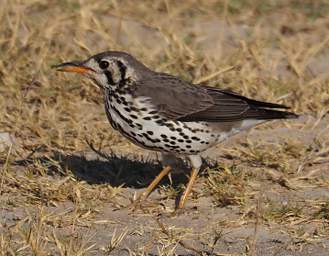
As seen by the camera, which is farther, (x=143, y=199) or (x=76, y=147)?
(x=76, y=147)

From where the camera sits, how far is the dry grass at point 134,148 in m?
6.45

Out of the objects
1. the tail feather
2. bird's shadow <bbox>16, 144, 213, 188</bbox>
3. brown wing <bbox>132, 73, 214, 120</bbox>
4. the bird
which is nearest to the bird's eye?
the bird

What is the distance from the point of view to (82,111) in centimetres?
889

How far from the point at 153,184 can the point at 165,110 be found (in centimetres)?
61

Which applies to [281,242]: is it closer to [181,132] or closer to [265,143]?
[181,132]

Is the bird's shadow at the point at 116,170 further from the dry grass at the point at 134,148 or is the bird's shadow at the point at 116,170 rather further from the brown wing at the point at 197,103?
the brown wing at the point at 197,103

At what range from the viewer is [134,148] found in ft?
27.0

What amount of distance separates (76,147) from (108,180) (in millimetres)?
647

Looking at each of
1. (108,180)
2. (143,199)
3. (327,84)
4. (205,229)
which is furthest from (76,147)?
(327,84)

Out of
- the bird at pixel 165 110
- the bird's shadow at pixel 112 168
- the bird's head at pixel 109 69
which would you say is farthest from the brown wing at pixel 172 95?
the bird's shadow at pixel 112 168

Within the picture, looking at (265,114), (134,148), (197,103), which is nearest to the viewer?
(197,103)

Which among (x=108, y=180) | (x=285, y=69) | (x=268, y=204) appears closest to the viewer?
(x=268, y=204)

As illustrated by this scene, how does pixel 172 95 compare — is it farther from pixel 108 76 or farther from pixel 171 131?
pixel 108 76

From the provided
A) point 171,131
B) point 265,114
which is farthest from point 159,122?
point 265,114
